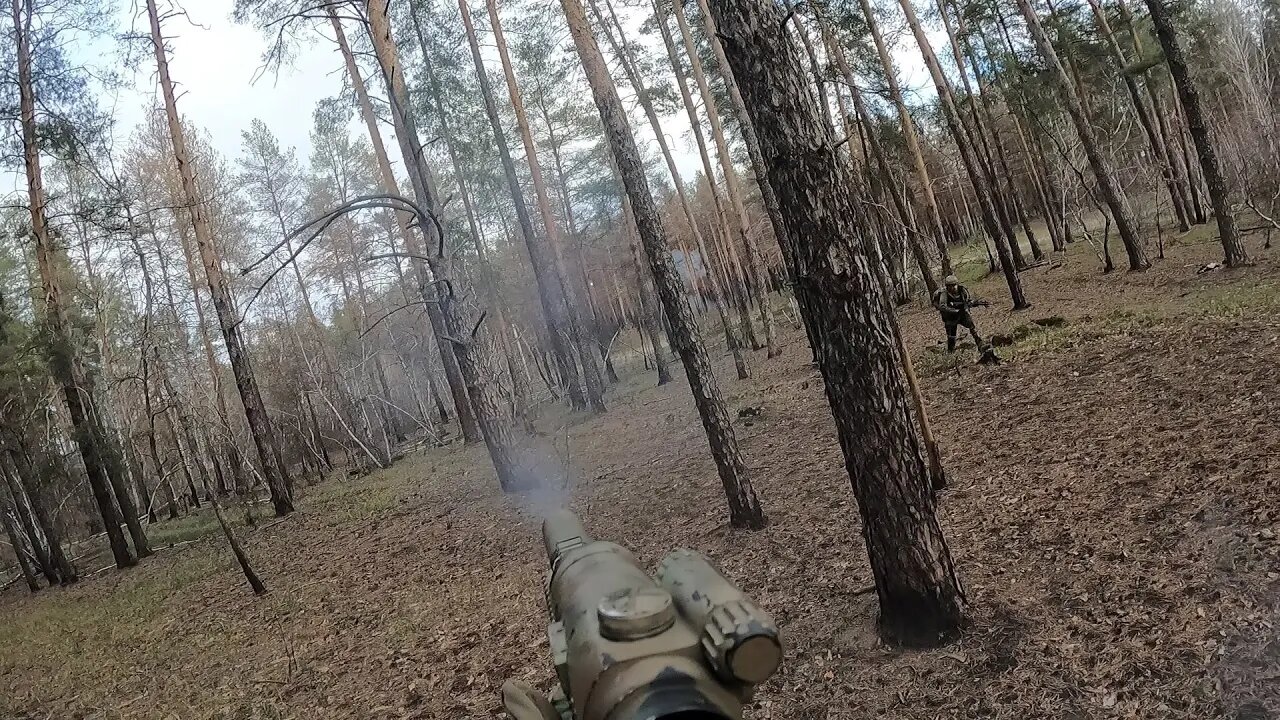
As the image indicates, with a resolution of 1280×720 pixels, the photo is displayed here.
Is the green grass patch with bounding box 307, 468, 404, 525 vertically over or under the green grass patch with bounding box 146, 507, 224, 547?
under

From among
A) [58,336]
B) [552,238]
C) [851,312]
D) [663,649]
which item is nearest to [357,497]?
[58,336]

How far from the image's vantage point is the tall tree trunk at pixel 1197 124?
11.0m

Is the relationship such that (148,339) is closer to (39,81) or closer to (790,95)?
(39,81)

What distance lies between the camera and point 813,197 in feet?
13.0

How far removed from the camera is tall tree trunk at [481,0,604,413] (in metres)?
17.6

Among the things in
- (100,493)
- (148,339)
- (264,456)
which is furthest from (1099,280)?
(148,339)

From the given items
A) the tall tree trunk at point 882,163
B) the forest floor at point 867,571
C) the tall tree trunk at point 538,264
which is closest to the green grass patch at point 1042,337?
the forest floor at point 867,571

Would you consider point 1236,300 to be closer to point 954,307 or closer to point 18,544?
point 954,307

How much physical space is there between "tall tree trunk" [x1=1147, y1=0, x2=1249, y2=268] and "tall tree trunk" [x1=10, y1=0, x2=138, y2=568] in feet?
57.1

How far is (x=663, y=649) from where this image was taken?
1476 millimetres

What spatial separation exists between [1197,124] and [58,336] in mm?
18479

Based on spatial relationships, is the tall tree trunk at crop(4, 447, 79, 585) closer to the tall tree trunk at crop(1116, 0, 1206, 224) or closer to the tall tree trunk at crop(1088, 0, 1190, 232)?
the tall tree trunk at crop(1088, 0, 1190, 232)

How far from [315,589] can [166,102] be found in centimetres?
998

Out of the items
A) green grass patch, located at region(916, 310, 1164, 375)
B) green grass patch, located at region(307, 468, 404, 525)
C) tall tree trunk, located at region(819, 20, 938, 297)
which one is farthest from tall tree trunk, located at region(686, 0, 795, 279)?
green grass patch, located at region(307, 468, 404, 525)
